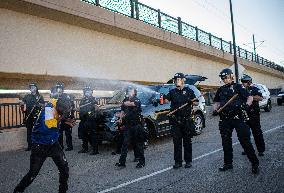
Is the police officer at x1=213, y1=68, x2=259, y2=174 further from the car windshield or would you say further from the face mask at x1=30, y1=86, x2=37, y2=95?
the face mask at x1=30, y1=86, x2=37, y2=95

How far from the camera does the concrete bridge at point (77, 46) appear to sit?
9594mm

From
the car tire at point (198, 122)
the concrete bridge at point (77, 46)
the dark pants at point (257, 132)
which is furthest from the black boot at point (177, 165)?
the concrete bridge at point (77, 46)

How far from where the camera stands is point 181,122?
251 inches

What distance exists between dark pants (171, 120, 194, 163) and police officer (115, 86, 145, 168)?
0.76 metres

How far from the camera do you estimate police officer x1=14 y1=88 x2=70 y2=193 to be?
13.4 ft

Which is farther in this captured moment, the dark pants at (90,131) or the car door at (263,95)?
the car door at (263,95)

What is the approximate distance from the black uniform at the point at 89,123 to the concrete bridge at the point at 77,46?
112 inches

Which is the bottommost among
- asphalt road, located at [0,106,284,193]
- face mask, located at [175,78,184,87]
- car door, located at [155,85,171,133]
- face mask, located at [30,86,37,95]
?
asphalt road, located at [0,106,284,193]

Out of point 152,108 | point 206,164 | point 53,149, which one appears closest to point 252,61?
point 152,108

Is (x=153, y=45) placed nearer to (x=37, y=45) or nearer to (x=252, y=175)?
(x=37, y=45)

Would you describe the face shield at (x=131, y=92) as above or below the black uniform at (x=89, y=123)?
above

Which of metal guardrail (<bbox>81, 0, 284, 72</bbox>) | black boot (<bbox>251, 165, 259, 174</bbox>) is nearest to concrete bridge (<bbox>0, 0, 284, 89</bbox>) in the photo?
metal guardrail (<bbox>81, 0, 284, 72</bbox>)

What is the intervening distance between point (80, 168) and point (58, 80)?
21.4 ft

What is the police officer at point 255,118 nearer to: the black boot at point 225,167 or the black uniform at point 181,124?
the black boot at point 225,167
